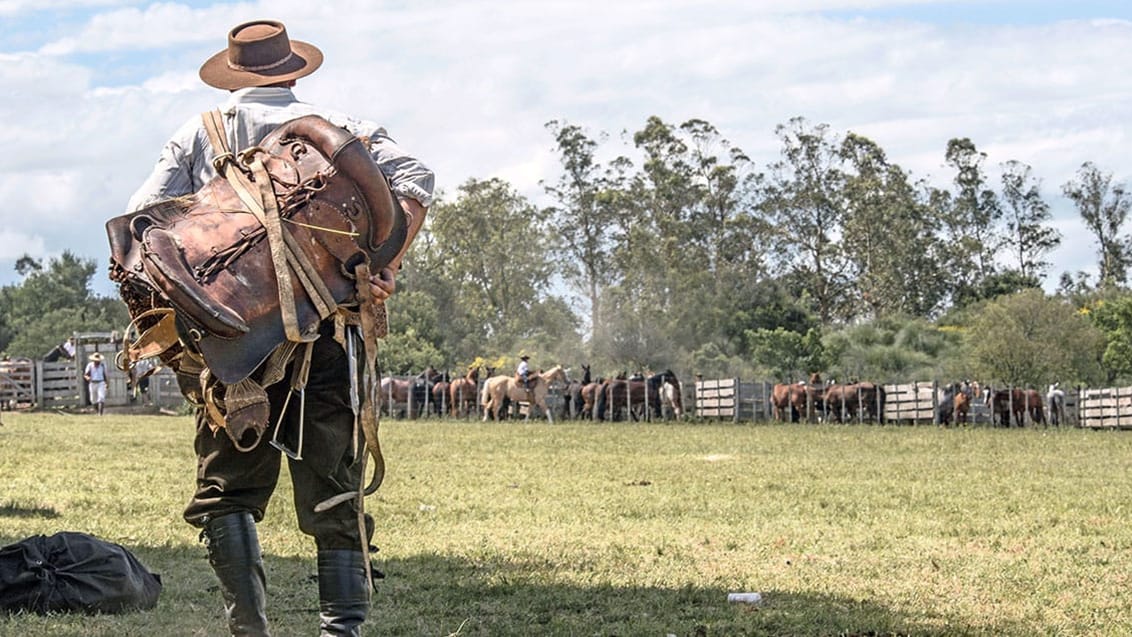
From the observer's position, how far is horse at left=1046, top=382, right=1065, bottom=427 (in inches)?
1628

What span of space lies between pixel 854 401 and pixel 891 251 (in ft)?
103

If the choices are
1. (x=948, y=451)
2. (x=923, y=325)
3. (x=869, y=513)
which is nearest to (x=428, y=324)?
(x=923, y=325)

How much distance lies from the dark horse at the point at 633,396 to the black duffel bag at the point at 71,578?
3588 centimetres

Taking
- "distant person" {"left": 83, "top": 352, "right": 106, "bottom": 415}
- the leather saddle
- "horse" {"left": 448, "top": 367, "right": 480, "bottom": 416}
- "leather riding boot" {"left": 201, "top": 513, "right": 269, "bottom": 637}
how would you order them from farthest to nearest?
"horse" {"left": 448, "top": 367, "right": 480, "bottom": 416}, "distant person" {"left": 83, "top": 352, "right": 106, "bottom": 415}, "leather riding boot" {"left": 201, "top": 513, "right": 269, "bottom": 637}, the leather saddle

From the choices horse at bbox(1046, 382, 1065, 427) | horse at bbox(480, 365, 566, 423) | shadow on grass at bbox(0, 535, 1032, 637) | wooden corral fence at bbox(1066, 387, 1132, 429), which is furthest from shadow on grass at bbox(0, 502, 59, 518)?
horse at bbox(1046, 382, 1065, 427)

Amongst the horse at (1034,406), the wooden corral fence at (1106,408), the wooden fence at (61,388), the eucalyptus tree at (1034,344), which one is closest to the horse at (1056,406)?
the horse at (1034,406)

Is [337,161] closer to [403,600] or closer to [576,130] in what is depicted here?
[403,600]

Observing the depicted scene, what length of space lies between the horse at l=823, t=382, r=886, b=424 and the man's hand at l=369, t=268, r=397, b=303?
124 ft

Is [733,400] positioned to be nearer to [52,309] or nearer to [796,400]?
[796,400]

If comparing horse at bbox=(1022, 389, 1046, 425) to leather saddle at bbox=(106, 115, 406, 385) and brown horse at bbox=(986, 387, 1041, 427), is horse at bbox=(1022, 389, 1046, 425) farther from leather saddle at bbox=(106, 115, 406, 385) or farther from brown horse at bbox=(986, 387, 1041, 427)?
leather saddle at bbox=(106, 115, 406, 385)

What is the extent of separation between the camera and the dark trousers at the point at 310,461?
5.05m

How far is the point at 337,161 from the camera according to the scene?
481 cm

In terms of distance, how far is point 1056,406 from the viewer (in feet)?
136

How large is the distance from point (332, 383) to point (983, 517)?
24.5ft
